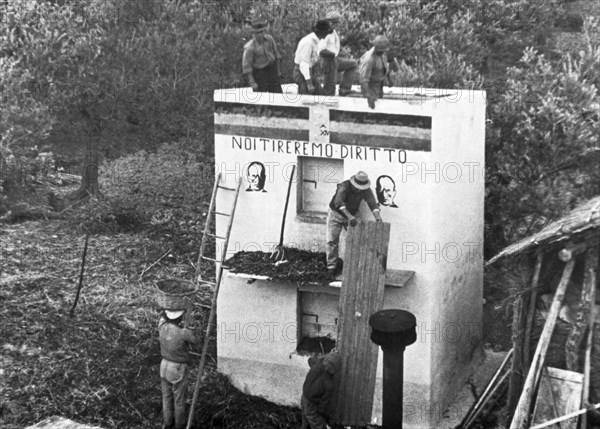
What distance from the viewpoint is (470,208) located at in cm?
1909

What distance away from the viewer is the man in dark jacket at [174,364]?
1600 cm

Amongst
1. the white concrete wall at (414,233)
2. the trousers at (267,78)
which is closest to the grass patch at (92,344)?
the white concrete wall at (414,233)

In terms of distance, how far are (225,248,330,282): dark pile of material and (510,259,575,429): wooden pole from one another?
405 centimetres

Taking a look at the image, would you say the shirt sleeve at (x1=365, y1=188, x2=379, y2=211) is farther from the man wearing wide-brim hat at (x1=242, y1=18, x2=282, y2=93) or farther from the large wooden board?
the man wearing wide-brim hat at (x1=242, y1=18, x2=282, y2=93)

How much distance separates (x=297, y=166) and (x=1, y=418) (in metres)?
6.84

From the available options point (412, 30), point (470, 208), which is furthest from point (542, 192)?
point (412, 30)

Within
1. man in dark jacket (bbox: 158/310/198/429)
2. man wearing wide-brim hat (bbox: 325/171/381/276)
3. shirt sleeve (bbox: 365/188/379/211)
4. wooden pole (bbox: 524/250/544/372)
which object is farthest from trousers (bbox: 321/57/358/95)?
wooden pole (bbox: 524/250/544/372)

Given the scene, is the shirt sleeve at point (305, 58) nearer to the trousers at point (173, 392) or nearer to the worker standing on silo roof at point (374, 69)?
the worker standing on silo roof at point (374, 69)

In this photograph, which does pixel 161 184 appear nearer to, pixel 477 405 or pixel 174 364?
pixel 174 364

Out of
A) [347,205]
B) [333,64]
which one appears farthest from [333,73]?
[347,205]

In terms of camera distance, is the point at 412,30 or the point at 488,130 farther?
the point at 412,30

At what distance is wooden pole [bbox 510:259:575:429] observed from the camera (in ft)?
46.9

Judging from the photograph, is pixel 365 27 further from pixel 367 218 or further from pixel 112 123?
pixel 367 218

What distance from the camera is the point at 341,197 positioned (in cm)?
1642
